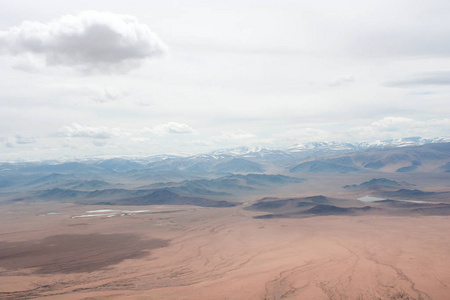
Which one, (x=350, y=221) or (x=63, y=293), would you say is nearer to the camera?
(x=63, y=293)

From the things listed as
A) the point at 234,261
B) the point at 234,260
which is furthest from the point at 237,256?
the point at 234,261

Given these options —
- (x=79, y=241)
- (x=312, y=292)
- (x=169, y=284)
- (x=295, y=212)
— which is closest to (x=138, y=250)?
(x=79, y=241)

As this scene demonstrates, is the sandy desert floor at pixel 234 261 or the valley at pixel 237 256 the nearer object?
the sandy desert floor at pixel 234 261

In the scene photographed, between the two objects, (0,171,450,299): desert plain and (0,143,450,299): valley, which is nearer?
(0,171,450,299): desert plain

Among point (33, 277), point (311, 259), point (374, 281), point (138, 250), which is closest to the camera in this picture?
point (374, 281)

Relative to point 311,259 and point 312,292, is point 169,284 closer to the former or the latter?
point 312,292

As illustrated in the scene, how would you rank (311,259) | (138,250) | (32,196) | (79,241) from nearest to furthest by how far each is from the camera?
(311,259)
(138,250)
(79,241)
(32,196)

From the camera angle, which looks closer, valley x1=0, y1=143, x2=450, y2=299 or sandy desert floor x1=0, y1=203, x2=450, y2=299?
sandy desert floor x1=0, y1=203, x2=450, y2=299

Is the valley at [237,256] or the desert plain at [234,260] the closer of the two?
the desert plain at [234,260]
